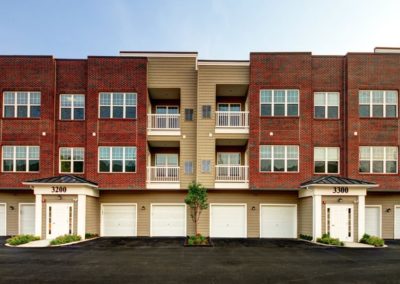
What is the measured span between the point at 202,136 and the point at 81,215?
30.4 ft

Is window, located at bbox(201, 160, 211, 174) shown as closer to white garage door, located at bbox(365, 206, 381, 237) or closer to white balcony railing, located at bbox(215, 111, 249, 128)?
white balcony railing, located at bbox(215, 111, 249, 128)

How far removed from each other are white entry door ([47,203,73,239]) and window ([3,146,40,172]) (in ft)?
12.0

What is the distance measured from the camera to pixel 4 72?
2509 centimetres

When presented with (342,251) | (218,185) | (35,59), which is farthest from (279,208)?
(35,59)

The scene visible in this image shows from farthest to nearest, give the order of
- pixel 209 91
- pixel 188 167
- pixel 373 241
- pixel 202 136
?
pixel 209 91 → pixel 188 167 → pixel 202 136 → pixel 373 241

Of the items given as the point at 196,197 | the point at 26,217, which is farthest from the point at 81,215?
the point at 196,197

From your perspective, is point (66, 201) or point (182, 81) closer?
point (66, 201)

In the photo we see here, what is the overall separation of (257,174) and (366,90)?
933cm

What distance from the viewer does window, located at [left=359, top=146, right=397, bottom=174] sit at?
965 inches

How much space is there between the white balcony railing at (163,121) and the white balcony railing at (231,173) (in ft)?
13.7

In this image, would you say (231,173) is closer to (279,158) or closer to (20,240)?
(279,158)

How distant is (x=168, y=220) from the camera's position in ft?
83.4

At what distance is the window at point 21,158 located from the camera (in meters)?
24.7

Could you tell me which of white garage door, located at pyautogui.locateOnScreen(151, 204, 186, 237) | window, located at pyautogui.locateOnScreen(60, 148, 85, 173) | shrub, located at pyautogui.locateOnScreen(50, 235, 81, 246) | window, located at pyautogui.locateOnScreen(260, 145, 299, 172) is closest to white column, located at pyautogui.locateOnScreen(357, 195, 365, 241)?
window, located at pyautogui.locateOnScreen(260, 145, 299, 172)
